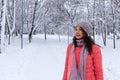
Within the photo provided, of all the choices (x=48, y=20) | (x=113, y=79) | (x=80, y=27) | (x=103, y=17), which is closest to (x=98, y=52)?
(x=80, y=27)

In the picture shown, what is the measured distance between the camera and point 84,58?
171 inches

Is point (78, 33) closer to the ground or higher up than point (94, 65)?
higher up

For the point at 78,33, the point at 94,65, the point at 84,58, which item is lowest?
the point at 94,65

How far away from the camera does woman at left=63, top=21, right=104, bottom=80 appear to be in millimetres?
4398

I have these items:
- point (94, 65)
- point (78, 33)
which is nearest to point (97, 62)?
point (94, 65)

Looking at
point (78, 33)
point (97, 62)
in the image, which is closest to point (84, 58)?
point (97, 62)

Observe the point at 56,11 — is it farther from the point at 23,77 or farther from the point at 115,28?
the point at 23,77

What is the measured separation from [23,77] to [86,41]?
8.66m

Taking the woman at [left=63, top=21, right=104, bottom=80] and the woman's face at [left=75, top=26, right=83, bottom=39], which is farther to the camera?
the woman's face at [left=75, top=26, right=83, bottom=39]

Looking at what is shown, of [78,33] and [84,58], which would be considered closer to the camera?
[84,58]

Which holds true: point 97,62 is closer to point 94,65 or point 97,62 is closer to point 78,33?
point 94,65

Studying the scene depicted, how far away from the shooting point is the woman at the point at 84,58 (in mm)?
4398

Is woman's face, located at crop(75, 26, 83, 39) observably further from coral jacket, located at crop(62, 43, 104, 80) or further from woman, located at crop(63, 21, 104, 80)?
coral jacket, located at crop(62, 43, 104, 80)

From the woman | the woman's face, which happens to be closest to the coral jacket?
the woman
